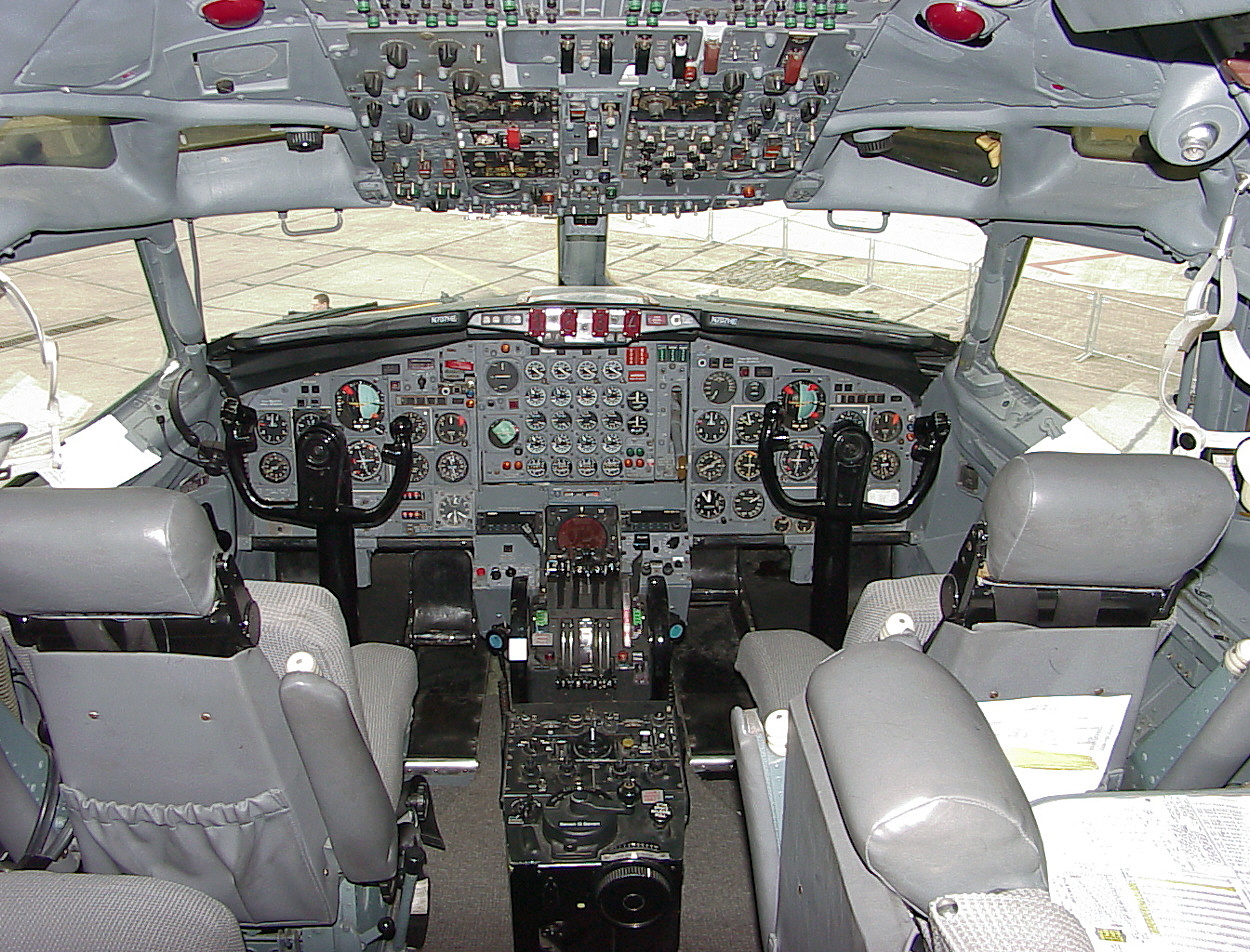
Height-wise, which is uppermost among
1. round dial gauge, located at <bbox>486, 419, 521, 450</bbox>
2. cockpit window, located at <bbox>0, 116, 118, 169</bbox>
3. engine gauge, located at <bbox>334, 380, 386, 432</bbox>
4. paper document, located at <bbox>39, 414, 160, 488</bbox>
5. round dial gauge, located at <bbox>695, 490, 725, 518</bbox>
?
cockpit window, located at <bbox>0, 116, 118, 169</bbox>

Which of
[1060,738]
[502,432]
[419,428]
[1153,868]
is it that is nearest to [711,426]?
[502,432]

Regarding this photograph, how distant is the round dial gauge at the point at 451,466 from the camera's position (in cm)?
465

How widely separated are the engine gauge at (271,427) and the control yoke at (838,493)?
7.34 ft

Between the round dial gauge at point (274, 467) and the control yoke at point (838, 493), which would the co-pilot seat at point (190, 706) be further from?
the round dial gauge at point (274, 467)

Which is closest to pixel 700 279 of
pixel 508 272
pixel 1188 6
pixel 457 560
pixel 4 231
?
pixel 508 272

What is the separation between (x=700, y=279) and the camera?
8367 millimetres

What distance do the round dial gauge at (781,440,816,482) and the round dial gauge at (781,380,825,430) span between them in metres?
0.13

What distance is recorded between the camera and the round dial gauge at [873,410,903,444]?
4656 millimetres

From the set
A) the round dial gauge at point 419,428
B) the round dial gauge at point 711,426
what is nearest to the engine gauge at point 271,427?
the round dial gauge at point 419,428

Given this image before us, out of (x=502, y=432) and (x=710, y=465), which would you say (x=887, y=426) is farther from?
(x=502, y=432)

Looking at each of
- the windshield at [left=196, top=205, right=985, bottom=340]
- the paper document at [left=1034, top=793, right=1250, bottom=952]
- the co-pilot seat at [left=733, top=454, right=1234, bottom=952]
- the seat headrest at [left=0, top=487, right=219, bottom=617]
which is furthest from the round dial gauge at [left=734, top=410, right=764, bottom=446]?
the paper document at [left=1034, top=793, right=1250, bottom=952]

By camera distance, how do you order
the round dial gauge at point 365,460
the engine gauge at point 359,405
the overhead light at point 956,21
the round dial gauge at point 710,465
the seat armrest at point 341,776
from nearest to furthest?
1. the seat armrest at point 341,776
2. the overhead light at point 956,21
3. the engine gauge at point 359,405
4. the round dial gauge at point 365,460
5. the round dial gauge at point 710,465

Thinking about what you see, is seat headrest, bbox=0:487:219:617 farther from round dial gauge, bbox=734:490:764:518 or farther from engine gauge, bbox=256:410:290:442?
round dial gauge, bbox=734:490:764:518

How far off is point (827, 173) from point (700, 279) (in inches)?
189
